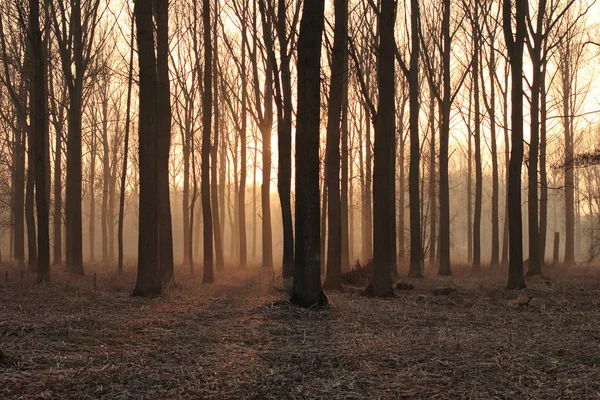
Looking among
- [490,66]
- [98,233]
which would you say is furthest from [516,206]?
[98,233]

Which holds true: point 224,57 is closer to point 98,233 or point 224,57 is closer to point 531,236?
point 531,236

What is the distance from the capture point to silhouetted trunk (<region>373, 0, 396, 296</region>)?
948cm

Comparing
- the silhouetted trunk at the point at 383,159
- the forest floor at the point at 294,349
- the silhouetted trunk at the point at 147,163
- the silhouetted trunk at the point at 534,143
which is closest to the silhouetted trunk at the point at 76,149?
the forest floor at the point at 294,349

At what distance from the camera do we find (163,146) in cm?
1196

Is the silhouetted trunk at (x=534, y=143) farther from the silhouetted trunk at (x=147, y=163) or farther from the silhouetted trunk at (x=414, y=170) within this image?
the silhouetted trunk at (x=147, y=163)

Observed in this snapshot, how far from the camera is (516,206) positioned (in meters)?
11.1

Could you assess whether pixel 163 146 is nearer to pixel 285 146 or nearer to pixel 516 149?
pixel 285 146

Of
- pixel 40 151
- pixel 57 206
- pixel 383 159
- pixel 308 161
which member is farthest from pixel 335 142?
pixel 57 206

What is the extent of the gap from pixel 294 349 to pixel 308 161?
10.9 ft

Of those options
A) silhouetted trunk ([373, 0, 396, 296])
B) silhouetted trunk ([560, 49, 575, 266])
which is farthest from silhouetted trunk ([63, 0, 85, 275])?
silhouetted trunk ([560, 49, 575, 266])

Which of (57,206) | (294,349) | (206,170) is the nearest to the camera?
(294,349)

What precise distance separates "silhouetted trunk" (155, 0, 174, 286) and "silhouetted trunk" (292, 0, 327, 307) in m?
4.54

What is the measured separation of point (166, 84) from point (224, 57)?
11.8 m

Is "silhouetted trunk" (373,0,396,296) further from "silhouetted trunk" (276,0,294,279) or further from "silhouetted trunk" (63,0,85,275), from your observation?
"silhouetted trunk" (63,0,85,275)
